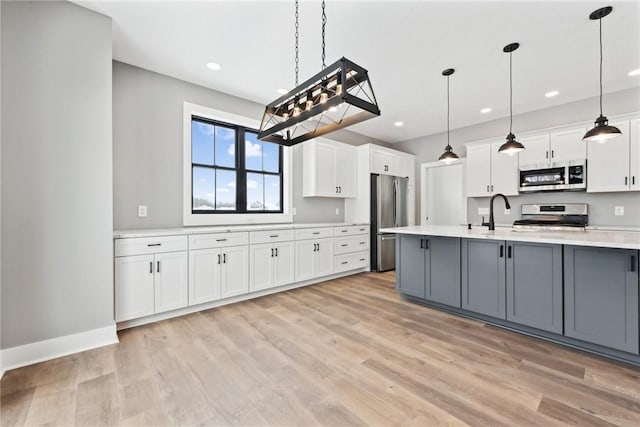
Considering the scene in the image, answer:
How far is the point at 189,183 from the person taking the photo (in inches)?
135

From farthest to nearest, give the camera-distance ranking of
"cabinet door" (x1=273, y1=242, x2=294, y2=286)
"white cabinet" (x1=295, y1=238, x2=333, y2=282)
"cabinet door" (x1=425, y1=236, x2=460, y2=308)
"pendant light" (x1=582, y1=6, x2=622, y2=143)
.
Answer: "white cabinet" (x1=295, y1=238, x2=333, y2=282), "cabinet door" (x1=273, y1=242, x2=294, y2=286), "cabinet door" (x1=425, y1=236, x2=460, y2=308), "pendant light" (x1=582, y1=6, x2=622, y2=143)

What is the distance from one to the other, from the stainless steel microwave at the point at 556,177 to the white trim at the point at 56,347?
5.68 metres

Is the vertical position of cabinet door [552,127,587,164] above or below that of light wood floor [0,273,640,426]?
above

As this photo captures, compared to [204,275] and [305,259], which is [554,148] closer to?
[305,259]

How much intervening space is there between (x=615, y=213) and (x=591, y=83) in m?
1.82

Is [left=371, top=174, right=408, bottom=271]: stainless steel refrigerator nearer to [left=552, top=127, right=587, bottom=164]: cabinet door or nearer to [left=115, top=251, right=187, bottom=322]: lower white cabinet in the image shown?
[left=552, top=127, right=587, bottom=164]: cabinet door

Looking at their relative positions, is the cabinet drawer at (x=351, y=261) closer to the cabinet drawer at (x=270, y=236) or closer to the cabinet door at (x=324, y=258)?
the cabinet door at (x=324, y=258)

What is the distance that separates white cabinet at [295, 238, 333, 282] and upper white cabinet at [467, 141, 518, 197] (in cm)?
286

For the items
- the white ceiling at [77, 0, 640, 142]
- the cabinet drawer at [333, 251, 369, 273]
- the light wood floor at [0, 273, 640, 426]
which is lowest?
the light wood floor at [0, 273, 640, 426]

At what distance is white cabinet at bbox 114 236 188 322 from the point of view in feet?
8.22

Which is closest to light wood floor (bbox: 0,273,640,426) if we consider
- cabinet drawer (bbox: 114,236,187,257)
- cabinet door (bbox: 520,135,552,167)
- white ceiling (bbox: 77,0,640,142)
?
cabinet drawer (bbox: 114,236,187,257)

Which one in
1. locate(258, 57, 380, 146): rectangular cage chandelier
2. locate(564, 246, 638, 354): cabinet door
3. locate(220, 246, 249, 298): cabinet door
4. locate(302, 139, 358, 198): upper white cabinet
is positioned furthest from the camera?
locate(302, 139, 358, 198): upper white cabinet

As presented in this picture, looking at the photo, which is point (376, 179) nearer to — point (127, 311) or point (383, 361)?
point (383, 361)

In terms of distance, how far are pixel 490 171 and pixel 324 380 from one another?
14.9ft
